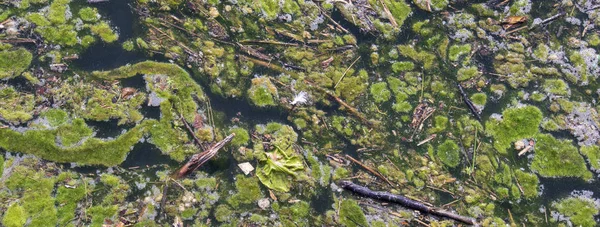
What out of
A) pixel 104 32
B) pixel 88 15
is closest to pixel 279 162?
pixel 104 32

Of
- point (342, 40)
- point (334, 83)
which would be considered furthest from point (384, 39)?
point (334, 83)

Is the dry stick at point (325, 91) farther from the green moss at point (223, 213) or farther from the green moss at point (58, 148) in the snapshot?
the green moss at point (58, 148)

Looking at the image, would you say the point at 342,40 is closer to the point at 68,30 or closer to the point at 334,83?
the point at 334,83

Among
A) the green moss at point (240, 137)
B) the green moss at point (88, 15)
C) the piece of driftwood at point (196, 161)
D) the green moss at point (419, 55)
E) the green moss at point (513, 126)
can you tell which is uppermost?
the green moss at point (419, 55)

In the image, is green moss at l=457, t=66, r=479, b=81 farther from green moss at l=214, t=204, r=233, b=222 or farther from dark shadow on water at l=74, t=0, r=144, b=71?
dark shadow on water at l=74, t=0, r=144, b=71

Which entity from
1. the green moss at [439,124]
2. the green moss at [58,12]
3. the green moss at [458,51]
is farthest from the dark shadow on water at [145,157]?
the green moss at [458,51]

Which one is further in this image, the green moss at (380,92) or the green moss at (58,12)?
the green moss at (58,12)
